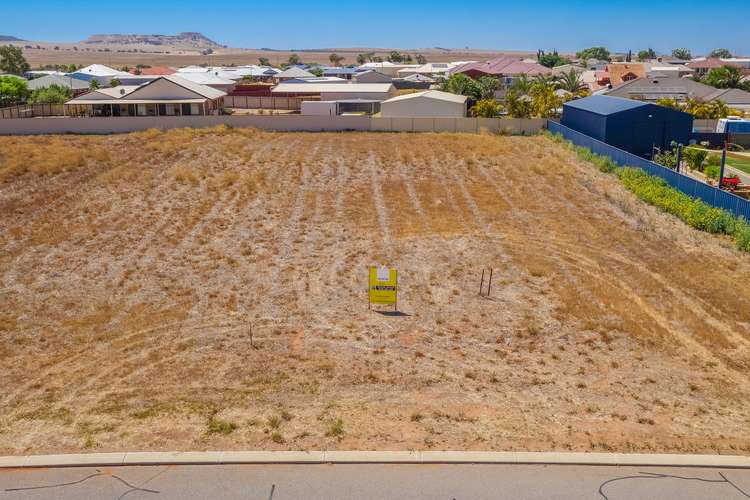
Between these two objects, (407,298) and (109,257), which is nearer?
(407,298)

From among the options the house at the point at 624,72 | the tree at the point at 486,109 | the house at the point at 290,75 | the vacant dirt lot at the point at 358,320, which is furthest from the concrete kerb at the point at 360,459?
the house at the point at 290,75

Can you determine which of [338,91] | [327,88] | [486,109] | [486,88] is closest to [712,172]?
[486,109]

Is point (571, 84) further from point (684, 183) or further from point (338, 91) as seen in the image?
point (684, 183)

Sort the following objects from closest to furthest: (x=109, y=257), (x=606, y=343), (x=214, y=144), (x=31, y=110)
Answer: (x=606, y=343) < (x=109, y=257) < (x=214, y=144) < (x=31, y=110)

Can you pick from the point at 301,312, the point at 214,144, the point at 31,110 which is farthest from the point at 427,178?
the point at 31,110

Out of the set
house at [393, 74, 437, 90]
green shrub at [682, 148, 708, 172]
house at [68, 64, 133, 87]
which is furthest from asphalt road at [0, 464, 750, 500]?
house at [68, 64, 133, 87]

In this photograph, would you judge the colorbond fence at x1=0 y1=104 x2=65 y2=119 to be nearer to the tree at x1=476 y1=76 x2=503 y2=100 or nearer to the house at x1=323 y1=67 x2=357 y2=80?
the tree at x1=476 y1=76 x2=503 y2=100

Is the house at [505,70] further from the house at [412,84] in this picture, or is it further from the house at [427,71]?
the house at [412,84]

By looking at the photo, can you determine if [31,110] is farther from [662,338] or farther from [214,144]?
[662,338]
